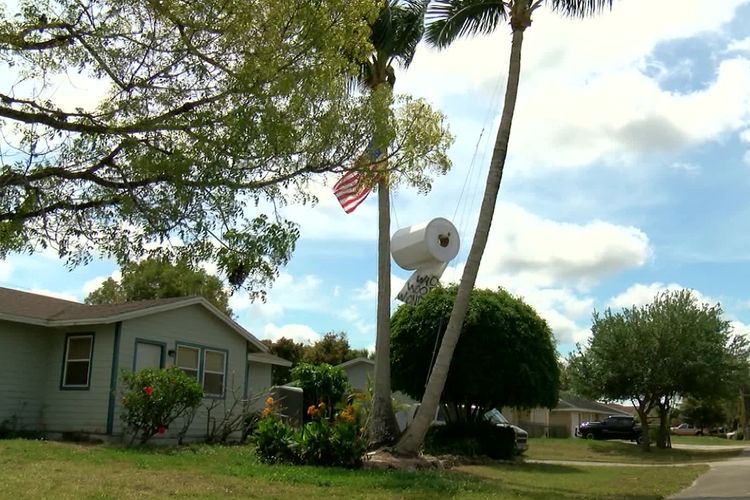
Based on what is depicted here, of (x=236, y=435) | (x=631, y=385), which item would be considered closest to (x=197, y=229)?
(x=236, y=435)

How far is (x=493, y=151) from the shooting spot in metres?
16.0

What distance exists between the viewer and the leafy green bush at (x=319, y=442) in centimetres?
1439

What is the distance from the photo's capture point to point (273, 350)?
143 ft

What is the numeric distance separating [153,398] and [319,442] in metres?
4.81

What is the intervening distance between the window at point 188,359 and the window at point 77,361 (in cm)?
240

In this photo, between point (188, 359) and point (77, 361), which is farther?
point (188, 359)

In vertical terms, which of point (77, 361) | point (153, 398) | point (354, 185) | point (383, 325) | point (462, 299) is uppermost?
point (354, 185)

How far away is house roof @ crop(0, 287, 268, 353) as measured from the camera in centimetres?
1914

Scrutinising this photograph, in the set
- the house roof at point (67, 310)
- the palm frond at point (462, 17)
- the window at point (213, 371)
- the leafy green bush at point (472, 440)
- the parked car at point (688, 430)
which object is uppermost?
the palm frond at point (462, 17)

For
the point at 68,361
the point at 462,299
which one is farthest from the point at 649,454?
the point at 68,361

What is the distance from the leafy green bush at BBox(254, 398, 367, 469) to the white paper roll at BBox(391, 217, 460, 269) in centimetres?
420

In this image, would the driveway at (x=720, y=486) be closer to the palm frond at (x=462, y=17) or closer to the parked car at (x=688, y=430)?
the palm frond at (x=462, y=17)

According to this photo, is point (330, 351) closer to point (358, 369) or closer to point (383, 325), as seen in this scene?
point (358, 369)

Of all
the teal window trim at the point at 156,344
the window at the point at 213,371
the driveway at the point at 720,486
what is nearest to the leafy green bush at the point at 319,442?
the driveway at the point at 720,486
